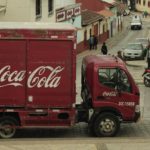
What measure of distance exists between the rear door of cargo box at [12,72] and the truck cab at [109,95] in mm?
2078

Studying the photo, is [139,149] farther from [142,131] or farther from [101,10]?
[101,10]

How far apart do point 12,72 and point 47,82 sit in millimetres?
1060

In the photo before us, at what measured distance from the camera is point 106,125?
18125 mm

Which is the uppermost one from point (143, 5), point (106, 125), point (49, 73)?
point (143, 5)

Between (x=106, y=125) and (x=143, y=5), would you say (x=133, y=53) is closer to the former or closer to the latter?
(x=106, y=125)

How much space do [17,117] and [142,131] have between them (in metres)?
4.19

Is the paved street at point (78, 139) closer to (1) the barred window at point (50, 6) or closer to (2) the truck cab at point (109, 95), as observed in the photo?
(2) the truck cab at point (109, 95)

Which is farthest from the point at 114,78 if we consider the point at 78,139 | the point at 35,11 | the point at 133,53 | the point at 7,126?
the point at 133,53

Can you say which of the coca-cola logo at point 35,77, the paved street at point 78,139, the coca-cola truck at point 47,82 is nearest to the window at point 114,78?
the coca-cola truck at point 47,82

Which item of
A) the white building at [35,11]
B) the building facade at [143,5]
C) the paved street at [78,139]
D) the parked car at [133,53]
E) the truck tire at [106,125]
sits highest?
the building facade at [143,5]

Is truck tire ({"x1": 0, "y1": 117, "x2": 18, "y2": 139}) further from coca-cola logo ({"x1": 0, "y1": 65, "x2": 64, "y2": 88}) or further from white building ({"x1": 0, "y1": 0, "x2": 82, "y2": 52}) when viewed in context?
white building ({"x1": 0, "y1": 0, "x2": 82, "y2": 52})

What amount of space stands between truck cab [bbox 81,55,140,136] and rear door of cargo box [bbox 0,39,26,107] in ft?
6.82

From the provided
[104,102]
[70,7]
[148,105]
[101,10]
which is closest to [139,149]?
[104,102]

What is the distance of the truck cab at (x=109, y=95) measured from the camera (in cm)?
1797
